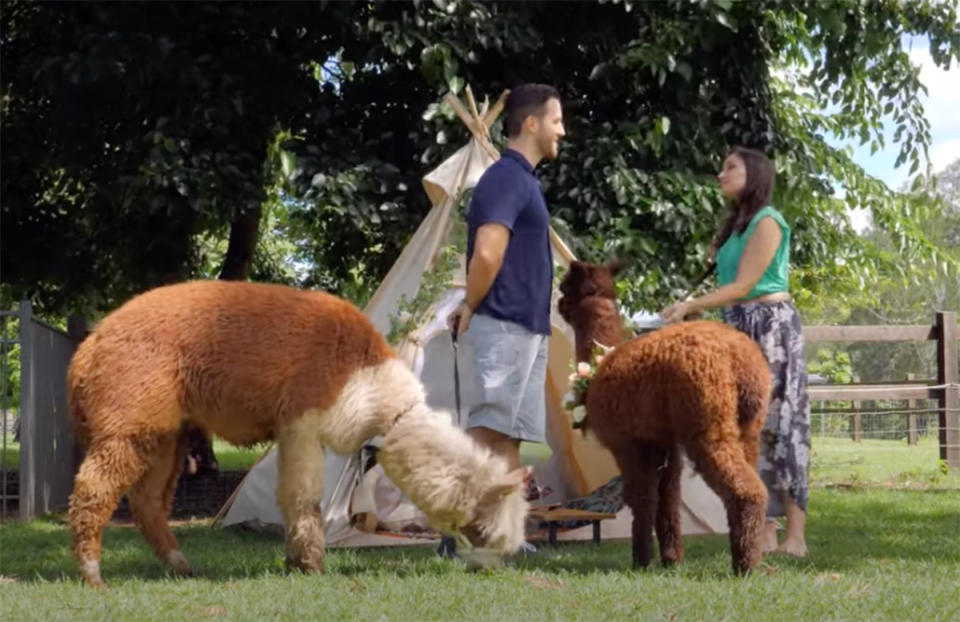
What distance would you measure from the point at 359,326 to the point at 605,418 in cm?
129

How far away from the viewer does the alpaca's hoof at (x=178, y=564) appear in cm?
662

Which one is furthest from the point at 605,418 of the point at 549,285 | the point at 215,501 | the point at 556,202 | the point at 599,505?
the point at 215,501

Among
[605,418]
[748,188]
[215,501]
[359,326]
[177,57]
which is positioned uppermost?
[177,57]

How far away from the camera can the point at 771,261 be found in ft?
22.3

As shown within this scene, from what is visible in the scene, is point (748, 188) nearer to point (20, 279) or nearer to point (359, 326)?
A: point (359, 326)

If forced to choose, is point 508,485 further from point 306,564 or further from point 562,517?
point 562,517

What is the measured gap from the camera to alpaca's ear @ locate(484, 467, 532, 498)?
19.6ft

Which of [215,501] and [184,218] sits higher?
[184,218]

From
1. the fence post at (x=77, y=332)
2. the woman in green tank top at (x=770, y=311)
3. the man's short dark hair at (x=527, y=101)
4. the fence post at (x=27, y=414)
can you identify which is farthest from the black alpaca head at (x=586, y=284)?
the fence post at (x=77, y=332)

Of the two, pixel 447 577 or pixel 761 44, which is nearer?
pixel 447 577

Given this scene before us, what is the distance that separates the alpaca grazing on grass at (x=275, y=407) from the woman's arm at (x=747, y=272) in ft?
4.21

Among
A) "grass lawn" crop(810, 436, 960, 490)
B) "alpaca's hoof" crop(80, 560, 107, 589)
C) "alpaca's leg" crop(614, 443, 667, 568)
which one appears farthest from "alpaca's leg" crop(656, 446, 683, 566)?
"grass lawn" crop(810, 436, 960, 490)

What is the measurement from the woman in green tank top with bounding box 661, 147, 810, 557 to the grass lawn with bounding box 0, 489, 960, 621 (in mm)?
447

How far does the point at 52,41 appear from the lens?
36.0ft
